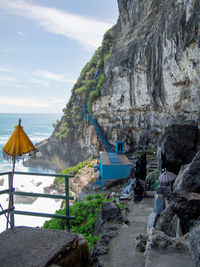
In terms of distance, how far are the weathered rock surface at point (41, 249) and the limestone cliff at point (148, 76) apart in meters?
9.79

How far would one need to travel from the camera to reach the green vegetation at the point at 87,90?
92.5 feet

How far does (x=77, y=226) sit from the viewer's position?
20.7ft

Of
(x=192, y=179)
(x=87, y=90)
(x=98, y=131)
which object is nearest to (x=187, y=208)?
(x=192, y=179)

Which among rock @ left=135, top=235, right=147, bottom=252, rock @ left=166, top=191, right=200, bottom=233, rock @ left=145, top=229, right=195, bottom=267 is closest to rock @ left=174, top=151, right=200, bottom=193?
rock @ left=166, top=191, right=200, bottom=233

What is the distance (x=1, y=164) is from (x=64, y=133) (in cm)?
2216

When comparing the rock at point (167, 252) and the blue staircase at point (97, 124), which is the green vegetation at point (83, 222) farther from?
the blue staircase at point (97, 124)

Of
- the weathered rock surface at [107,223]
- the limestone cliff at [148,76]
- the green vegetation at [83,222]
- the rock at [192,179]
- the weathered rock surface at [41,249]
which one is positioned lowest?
the green vegetation at [83,222]

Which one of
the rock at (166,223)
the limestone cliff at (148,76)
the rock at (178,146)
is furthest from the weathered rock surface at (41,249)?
the limestone cliff at (148,76)

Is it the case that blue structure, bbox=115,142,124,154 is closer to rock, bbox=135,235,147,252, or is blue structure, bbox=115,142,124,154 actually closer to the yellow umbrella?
rock, bbox=135,235,147,252

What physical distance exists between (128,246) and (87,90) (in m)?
27.0

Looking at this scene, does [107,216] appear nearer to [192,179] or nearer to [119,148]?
[192,179]

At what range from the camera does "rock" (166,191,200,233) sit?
105 inches

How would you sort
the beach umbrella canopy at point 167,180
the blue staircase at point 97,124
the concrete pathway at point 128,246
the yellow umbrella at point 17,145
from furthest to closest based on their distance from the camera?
the blue staircase at point 97,124 < the beach umbrella canopy at point 167,180 < the concrete pathway at point 128,246 < the yellow umbrella at point 17,145

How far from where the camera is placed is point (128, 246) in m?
4.14
